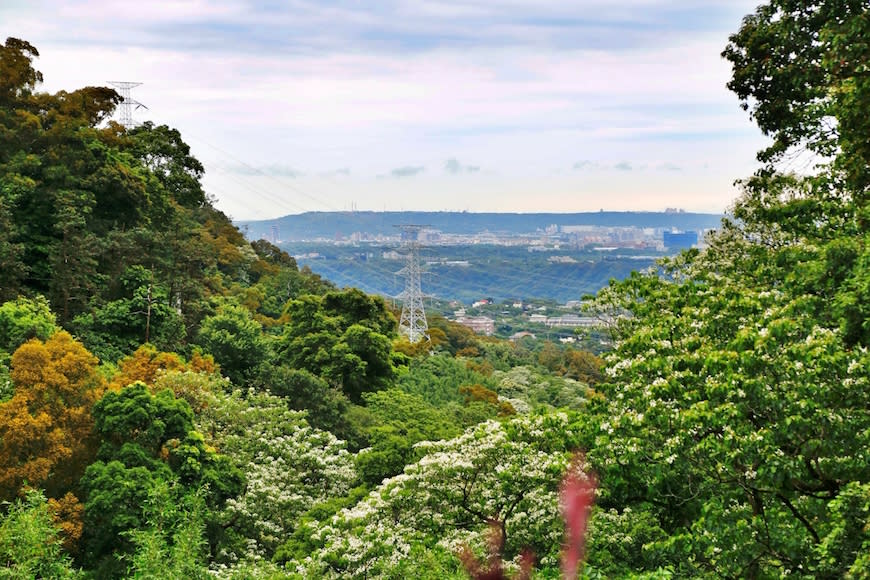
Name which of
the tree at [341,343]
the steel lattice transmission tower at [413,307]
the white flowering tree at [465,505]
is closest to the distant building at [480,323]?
the steel lattice transmission tower at [413,307]

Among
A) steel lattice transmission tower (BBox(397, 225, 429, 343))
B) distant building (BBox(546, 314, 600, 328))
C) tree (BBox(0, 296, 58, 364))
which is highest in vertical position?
tree (BBox(0, 296, 58, 364))

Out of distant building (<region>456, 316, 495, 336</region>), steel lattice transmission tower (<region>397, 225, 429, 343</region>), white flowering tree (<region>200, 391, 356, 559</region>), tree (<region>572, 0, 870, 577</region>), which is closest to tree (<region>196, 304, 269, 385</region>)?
white flowering tree (<region>200, 391, 356, 559</region>)

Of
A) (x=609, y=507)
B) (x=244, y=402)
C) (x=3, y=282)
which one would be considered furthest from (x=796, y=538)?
(x=3, y=282)

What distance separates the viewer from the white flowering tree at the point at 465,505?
10742mm

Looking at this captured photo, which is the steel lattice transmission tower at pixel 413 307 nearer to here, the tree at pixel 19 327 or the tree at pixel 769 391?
the tree at pixel 19 327

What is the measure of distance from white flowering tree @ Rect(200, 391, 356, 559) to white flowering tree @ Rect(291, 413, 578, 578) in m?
3.29

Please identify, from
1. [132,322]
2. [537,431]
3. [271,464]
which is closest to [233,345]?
[132,322]

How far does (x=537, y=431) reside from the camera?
37.4 ft

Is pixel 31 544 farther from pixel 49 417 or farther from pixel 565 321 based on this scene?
pixel 565 321

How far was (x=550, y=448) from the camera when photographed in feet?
38.4

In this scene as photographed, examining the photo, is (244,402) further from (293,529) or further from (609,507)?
(609,507)

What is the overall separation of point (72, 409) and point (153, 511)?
2.85 metres

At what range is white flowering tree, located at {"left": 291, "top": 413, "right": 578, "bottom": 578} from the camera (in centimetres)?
1074

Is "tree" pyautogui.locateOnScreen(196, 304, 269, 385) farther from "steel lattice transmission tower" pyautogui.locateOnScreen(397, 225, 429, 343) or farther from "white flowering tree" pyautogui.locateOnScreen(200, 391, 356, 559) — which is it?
"steel lattice transmission tower" pyautogui.locateOnScreen(397, 225, 429, 343)
